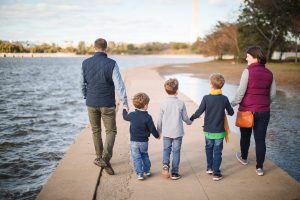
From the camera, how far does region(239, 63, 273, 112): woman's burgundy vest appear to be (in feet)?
17.3

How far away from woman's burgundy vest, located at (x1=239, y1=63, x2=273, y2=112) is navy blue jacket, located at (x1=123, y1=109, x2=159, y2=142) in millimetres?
1563

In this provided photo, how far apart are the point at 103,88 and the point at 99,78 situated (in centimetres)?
17

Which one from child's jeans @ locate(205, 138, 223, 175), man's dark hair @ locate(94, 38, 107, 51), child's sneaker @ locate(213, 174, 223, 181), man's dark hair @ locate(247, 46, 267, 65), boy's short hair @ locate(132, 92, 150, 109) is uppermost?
man's dark hair @ locate(94, 38, 107, 51)

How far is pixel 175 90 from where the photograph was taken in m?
5.05

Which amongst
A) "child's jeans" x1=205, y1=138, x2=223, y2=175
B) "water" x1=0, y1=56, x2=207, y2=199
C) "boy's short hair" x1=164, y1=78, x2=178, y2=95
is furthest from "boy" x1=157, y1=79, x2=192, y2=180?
"water" x1=0, y1=56, x2=207, y2=199

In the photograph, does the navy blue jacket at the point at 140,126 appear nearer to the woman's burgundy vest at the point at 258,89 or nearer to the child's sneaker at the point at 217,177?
the child's sneaker at the point at 217,177

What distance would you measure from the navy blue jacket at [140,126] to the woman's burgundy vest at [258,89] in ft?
5.13

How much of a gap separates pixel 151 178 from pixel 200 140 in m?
2.54

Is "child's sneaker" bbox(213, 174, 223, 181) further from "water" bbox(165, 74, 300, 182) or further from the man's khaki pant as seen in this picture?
the man's khaki pant

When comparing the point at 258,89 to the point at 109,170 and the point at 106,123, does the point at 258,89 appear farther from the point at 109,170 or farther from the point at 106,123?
the point at 109,170

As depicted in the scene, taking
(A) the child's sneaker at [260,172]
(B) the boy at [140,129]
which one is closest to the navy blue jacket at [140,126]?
(B) the boy at [140,129]

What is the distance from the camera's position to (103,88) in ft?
17.4

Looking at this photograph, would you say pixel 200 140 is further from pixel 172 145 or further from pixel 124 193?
pixel 124 193

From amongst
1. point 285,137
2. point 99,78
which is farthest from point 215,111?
point 285,137
